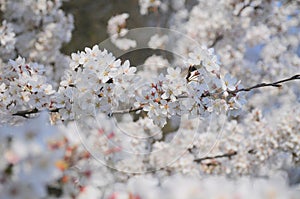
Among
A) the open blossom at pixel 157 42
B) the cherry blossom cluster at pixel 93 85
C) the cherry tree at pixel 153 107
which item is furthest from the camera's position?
the open blossom at pixel 157 42

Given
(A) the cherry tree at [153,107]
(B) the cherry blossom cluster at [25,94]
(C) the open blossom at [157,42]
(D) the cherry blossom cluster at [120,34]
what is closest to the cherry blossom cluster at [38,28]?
(A) the cherry tree at [153,107]

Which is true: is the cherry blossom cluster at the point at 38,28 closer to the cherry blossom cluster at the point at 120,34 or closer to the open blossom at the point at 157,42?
the cherry blossom cluster at the point at 120,34

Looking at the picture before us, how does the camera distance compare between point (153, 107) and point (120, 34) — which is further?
point (120, 34)

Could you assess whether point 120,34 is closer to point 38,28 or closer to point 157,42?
point 157,42

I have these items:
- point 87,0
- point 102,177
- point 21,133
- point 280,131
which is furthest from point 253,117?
point 87,0

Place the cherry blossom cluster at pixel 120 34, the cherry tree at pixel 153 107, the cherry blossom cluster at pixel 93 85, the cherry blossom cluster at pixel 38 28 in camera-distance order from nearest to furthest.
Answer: the cherry tree at pixel 153 107 < the cherry blossom cluster at pixel 93 85 < the cherry blossom cluster at pixel 38 28 < the cherry blossom cluster at pixel 120 34

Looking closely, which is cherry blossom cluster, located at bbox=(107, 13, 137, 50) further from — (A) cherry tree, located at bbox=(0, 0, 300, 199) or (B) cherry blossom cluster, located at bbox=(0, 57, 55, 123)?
(B) cherry blossom cluster, located at bbox=(0, 57, 55, 123)

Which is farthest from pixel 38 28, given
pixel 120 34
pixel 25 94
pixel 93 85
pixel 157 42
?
pixel 93 85

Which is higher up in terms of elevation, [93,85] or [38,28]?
[38,28]

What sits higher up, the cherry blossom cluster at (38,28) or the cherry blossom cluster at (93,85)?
the cherry blossom cluster at (38,28)

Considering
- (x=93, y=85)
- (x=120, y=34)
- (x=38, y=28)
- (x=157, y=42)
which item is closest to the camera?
(x=93, y=85)

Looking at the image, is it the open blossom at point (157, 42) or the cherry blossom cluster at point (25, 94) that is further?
the open blossom at point (157, 42)

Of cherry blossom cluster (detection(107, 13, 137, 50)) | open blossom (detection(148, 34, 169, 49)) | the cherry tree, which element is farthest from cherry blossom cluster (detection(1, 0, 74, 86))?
open blossom (detection(148, 34, 169, 49))

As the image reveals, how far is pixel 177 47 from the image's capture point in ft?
12.3
